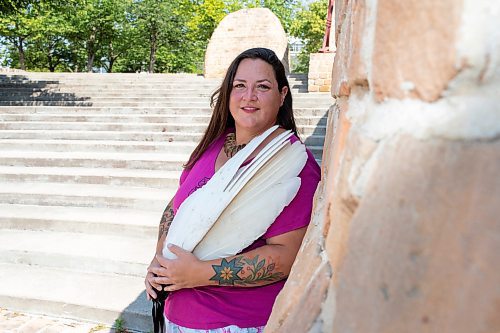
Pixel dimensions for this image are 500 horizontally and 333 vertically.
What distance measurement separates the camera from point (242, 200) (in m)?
1.46

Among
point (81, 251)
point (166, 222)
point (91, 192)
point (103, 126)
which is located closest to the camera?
point (166, 222)

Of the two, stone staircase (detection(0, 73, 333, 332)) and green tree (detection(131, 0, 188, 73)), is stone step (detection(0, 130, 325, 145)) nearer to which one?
stone staircase (detection(0, 73, 333, 332))

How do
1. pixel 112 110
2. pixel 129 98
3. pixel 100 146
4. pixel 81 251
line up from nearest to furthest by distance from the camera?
pixel 81 251 < pixel 100 146 < pixel 112 110 < pixel 129 98

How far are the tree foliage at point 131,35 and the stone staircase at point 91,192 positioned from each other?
69.3 feet

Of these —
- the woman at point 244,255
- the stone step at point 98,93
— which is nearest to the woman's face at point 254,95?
the woman at point 244,255

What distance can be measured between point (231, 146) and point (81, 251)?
249 centimetres

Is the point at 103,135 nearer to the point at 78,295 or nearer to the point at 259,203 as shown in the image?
the point at 78,295

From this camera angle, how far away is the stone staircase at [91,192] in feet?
10.7

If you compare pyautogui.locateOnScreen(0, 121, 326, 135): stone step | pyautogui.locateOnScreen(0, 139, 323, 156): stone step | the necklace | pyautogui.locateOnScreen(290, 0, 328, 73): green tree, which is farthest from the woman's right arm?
pyautogui.locateOnScreen(290, 0, 328, 73): green tree

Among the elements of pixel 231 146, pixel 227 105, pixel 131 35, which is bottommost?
pixel 231 146

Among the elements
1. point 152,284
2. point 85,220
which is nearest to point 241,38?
point 85,220

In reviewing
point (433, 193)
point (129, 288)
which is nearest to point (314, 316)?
point (433, 193)

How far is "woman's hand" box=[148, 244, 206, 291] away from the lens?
1492 millimetres

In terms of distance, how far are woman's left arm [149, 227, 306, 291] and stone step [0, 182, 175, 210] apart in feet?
9.93
